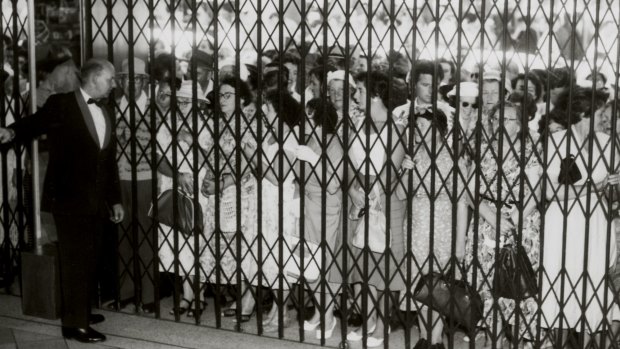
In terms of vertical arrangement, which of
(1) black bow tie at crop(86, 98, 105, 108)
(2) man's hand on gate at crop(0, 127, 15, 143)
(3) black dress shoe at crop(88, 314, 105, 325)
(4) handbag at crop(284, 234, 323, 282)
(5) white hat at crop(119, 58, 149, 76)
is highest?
(5) white hat at crop(119, 58, 149, 76)

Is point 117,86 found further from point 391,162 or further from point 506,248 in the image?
point 506,248

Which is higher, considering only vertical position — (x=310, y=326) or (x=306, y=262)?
(x=306, y=262)

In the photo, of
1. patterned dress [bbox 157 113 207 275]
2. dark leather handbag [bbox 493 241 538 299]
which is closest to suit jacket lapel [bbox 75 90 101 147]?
patterned dress [bbox 157 113 207 275]

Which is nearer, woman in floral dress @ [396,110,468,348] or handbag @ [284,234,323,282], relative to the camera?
woman in floral dress @ [396,110,468,348]

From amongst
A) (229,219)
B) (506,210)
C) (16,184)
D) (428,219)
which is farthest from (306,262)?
(16,184)

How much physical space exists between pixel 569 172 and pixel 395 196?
1.05 m

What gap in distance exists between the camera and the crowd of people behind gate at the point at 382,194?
5.26 m

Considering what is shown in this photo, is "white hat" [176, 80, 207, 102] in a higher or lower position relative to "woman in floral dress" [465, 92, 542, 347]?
higher

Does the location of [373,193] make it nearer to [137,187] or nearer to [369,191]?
[369,191]

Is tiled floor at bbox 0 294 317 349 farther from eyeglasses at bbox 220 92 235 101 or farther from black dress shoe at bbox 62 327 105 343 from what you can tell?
eyeglasses at bbox 220 92 235 101

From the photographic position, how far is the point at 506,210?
17.9 feet

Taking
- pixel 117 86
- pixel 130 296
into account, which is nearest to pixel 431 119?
pixel 117 86

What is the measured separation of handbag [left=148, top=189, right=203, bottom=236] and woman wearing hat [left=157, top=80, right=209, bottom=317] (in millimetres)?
48

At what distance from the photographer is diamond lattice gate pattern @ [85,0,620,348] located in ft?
17.2
